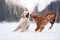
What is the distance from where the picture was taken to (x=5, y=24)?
2152 mm

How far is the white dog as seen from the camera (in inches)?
84.7

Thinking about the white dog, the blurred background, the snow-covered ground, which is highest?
the blurred background

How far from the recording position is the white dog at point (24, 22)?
215 cm

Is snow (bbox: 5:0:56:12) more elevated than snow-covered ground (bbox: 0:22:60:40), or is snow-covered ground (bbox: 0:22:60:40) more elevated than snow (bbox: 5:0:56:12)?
snow (bbox: 5:0:56:12)

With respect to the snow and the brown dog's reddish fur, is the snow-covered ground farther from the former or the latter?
the snow

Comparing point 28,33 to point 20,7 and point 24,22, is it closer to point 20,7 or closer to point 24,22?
point 24,22

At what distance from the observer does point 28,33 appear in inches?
84.5

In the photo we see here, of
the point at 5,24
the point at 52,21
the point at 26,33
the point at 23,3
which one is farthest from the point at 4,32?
the point at 52,21

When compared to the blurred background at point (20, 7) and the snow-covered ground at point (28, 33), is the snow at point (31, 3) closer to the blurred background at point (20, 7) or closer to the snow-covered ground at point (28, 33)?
the blurred background at point (20, 7)

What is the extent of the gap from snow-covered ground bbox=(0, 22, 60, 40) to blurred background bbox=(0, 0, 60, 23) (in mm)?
68

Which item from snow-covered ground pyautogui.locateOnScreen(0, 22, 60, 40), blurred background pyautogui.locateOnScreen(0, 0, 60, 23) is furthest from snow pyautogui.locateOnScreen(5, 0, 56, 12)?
snow-covered ground pyautogui.locateOnScreen(0, 22, 60, 40)

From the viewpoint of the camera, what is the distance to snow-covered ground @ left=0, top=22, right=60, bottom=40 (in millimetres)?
2133

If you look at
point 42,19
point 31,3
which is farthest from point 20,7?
point 42,19

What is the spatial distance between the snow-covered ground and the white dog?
0.04 meters
